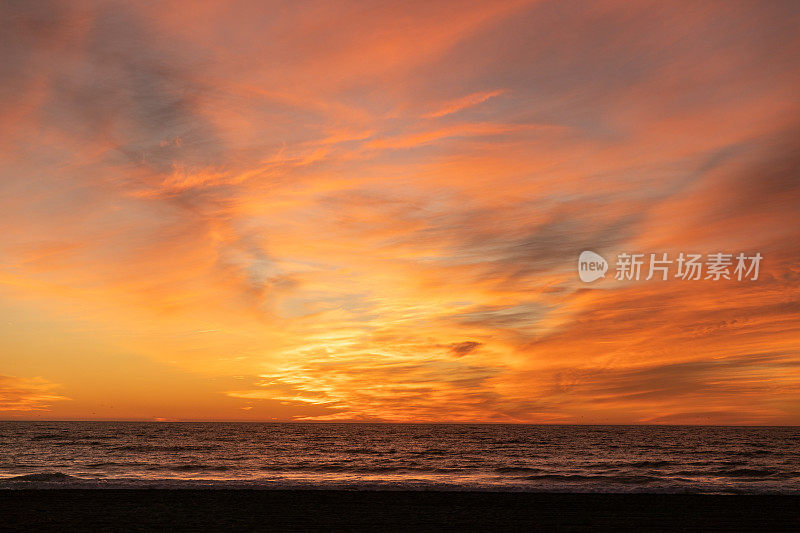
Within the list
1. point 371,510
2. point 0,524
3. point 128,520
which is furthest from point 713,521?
point 0,524

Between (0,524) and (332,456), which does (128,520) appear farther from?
(332,456)

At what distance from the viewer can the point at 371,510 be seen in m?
21.0

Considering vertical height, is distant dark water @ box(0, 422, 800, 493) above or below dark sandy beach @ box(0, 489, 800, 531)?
below

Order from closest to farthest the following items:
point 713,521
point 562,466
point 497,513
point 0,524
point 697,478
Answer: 1. point 0,524
2. point 713,521
3. point 497,513
4. point 697,478
5. point 562,466

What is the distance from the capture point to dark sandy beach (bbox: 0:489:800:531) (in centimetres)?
1795

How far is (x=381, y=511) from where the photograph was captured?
67.9 ft

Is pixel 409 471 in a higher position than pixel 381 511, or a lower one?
lower

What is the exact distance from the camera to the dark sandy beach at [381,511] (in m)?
18.0

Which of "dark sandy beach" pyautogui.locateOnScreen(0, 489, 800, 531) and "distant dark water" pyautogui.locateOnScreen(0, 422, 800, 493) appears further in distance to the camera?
"distant dark water" pyautogui.locateOnScreen(0, 422, 800, 493)

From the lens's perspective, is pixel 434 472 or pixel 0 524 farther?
pixel 434 472

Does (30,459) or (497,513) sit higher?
(497,513)

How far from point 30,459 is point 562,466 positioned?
49.9m

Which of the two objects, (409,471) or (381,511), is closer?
(381,511)

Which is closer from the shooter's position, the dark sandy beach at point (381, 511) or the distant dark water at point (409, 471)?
the dark sandy beach at point (381, 511)
